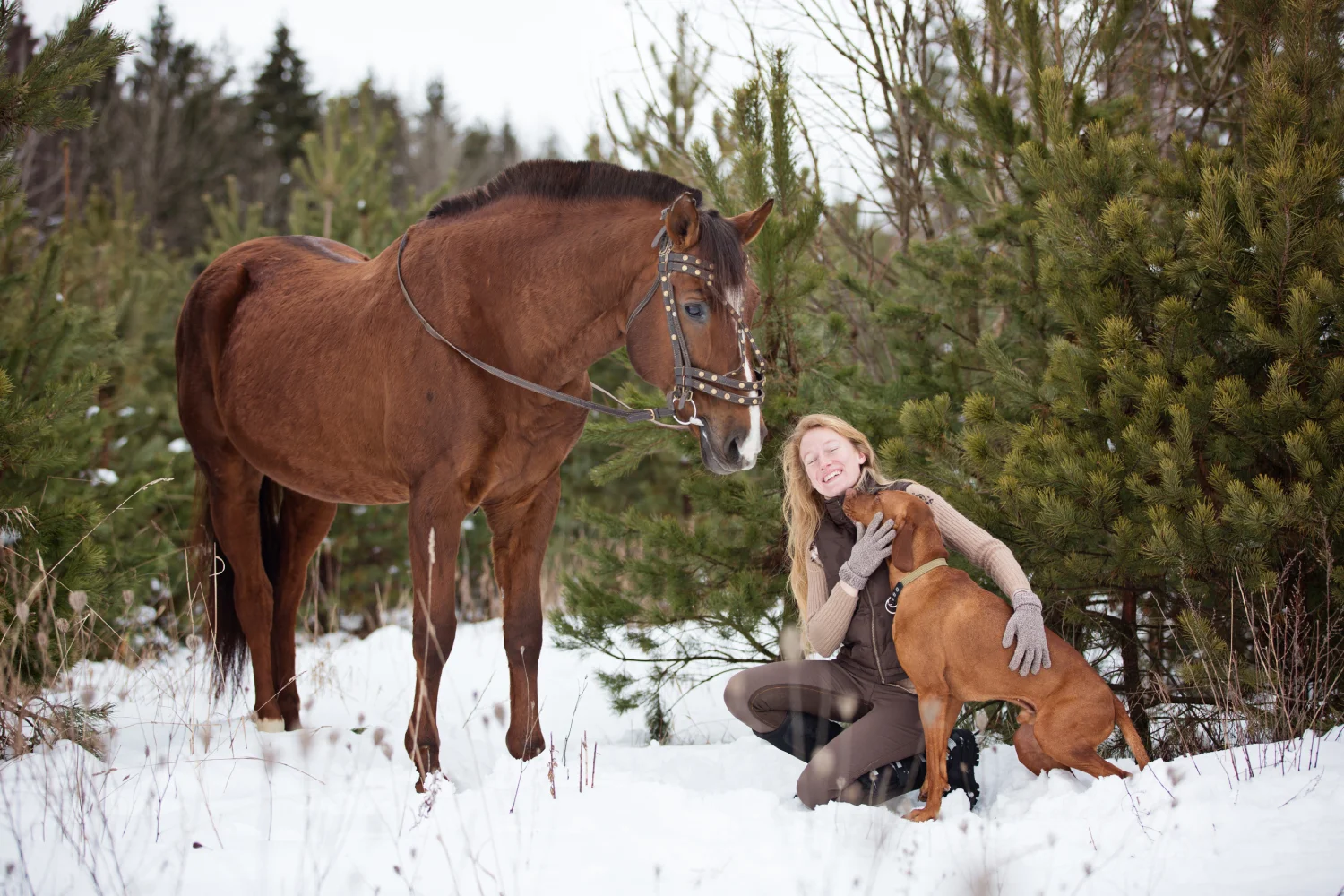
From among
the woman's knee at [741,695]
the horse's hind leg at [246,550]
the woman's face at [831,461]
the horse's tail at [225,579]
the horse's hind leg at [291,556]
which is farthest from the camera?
the horse's hind leg at [291,556]

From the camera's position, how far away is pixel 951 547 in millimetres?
3410

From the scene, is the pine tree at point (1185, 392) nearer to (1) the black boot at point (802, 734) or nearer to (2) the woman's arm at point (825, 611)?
(2) the woman's arm at point (825, 611)

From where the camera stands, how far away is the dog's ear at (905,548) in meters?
3.04

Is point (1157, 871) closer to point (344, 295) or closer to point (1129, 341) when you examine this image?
point (1129, 341)

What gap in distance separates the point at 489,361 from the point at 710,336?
2.80 feet

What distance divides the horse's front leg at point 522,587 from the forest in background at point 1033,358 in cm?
84

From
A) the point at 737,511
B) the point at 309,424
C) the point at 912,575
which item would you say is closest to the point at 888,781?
the point at 912,575

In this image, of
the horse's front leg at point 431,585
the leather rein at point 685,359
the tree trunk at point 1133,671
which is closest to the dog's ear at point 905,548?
the leather rein at point 685,359

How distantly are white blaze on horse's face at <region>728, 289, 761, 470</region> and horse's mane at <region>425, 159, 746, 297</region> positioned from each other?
0.01 metres

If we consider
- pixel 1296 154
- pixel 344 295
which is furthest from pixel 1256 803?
pixel 344 295

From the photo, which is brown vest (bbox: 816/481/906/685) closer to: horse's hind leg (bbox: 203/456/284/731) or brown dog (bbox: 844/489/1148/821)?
brown dog (bbox: 844/489/1148/821)

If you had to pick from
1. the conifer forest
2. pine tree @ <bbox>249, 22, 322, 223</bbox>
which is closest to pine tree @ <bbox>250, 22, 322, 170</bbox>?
pine tree @ <bbox>249, 22, 322, 223</bbox>

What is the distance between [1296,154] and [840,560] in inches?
80.8

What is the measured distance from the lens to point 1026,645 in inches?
111
